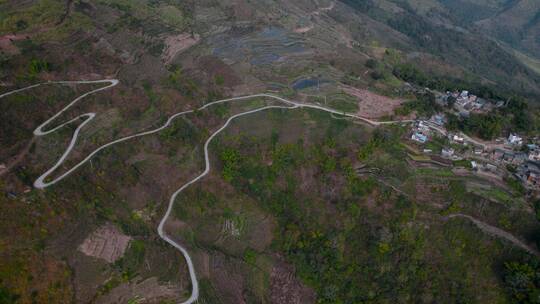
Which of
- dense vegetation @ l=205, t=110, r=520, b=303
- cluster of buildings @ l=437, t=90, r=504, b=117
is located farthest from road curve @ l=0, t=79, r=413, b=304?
cluster of buildings @ l=437, t=90, r=504, b=117

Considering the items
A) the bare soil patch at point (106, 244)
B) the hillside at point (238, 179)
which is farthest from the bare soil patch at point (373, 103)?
the bare soil patch at point (106, 244)

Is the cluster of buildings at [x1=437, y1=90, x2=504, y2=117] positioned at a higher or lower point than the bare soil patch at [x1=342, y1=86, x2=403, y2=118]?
higher

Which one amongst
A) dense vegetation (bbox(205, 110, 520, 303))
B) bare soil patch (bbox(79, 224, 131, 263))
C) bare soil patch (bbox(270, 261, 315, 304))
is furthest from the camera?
bare soil patch (bbox(270, 261, 315, 304))

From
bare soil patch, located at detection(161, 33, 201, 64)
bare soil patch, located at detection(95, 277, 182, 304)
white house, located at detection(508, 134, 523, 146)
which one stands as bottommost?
bare soil patch, located at detection(95, 277, 182, 304)

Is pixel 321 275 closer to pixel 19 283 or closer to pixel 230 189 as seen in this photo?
pixel 230 189

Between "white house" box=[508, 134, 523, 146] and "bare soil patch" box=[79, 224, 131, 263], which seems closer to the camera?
"bare soil patch" box=[79, 224, 131, 263]

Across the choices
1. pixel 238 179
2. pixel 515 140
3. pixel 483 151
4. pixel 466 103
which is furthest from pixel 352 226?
pixel 466 103

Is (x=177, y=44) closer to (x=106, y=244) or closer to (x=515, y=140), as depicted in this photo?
(x=106, y=244)

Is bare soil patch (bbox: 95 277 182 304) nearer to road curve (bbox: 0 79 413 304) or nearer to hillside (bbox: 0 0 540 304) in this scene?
hillside (bbox: 0 0 540 304)

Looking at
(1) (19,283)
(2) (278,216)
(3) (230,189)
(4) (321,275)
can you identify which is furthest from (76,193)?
(4) (321,275)
